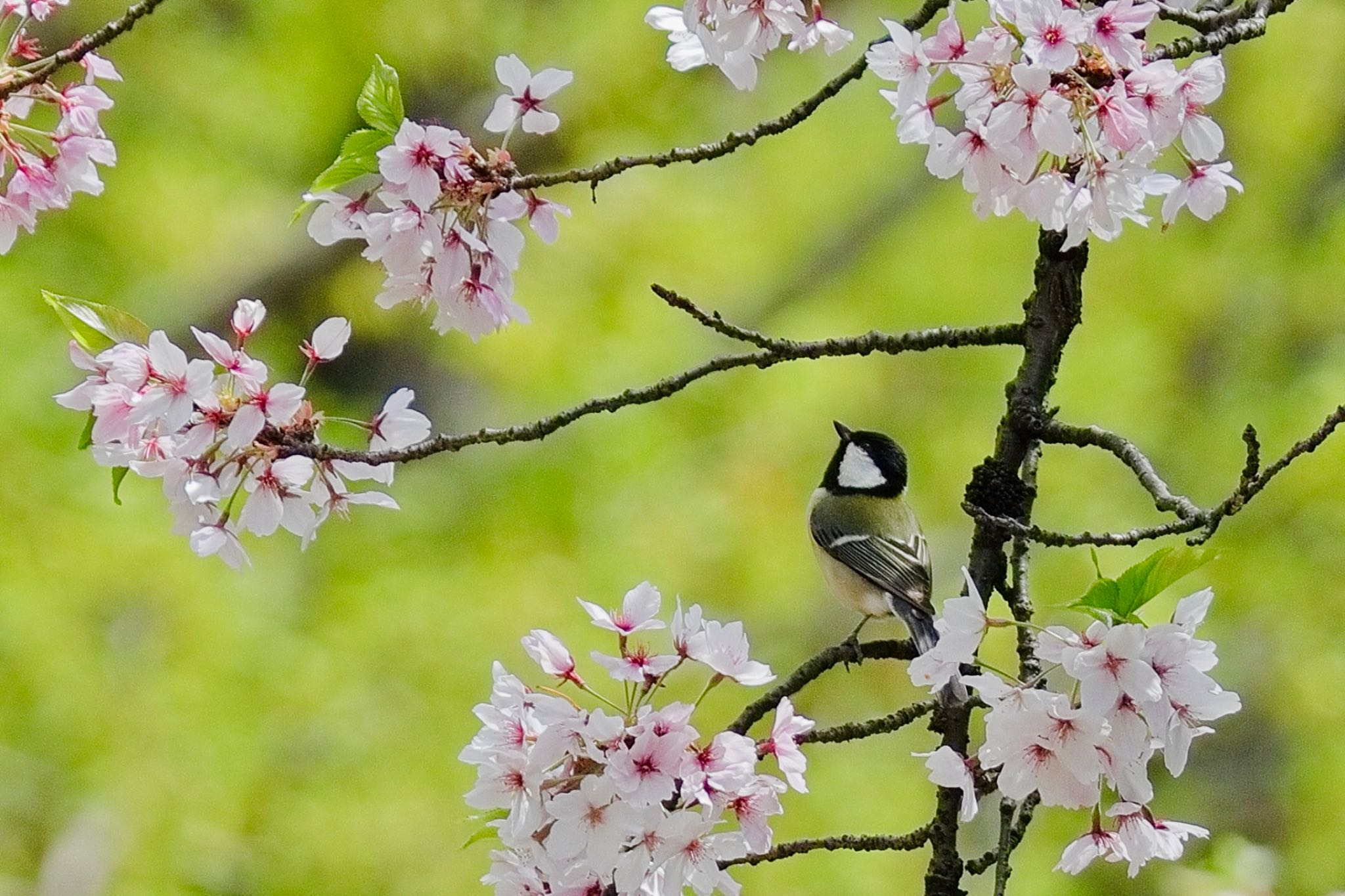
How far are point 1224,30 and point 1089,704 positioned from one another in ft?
2.38

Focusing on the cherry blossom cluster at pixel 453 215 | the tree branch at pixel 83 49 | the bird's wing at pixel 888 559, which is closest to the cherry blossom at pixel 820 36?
the cherry blossom cluster at pixel 453 215

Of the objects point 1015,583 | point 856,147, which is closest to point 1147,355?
point 856,147

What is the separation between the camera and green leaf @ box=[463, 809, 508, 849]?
1.66m

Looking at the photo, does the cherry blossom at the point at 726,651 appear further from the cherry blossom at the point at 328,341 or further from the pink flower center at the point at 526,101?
the pink flower center at the point at 526,101

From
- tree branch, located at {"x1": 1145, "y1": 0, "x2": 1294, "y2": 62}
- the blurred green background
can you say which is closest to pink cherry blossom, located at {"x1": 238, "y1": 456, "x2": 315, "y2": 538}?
tree branch, located at {"x1": 1145, "y1": 0, "x2": 1294, "y2": 62}

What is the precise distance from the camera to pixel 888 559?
3381 mm

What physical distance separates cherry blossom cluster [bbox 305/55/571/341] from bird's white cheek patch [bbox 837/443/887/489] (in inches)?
86.4

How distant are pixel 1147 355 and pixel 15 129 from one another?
22.0 feet

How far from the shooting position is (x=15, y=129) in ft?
6.29

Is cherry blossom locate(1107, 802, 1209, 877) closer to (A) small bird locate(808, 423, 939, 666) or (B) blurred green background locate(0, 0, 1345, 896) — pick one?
(A) small bird locate(808, 423, 939, 666)

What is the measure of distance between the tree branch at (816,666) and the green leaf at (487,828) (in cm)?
28

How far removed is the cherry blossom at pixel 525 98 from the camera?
70.1 inches

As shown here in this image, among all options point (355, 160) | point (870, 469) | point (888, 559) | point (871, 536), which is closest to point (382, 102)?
point (355, 160)

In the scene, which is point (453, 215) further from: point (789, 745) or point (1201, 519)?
point (1201, 519)
